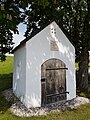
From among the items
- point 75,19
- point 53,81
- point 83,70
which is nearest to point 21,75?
point 53,81

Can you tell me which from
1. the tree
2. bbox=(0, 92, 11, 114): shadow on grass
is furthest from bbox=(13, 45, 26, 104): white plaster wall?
the tree

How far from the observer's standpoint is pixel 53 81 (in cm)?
1329

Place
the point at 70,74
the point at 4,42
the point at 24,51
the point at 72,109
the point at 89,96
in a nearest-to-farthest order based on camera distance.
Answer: the point at 72,109
the point at 24,51
the point at 70,74
the point at 89,96
the point at 4,42

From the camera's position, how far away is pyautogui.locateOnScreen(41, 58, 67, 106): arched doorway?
42.1ft

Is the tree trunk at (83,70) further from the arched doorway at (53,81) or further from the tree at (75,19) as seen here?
the arched doorway at (53,81)

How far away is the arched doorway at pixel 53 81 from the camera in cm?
1283

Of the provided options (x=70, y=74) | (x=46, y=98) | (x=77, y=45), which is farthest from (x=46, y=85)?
(x=77, y=45)

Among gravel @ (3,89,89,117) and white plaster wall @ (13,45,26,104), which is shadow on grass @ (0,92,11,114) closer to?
gravel @ (3,89,89,117)

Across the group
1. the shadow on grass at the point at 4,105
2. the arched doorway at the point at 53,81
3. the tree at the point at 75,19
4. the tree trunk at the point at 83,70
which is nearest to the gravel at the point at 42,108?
the shadow on grass at the point at 4,105

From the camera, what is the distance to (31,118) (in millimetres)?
10461

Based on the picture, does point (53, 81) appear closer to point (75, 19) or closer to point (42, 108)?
point (42, 108)

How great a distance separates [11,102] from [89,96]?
545 centimetres

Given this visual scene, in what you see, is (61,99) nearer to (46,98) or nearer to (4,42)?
(46,98)

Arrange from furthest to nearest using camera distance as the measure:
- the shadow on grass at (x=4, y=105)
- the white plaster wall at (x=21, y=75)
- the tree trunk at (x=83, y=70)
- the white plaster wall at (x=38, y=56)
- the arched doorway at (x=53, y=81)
Result: the tree trunk at (x=83, y=70)
the arched doorway at (x=53, y=81)
the white plaster wall at (x=21, y=75)
the white plaster wall at (x=38, y=56)
the shadow on grass at (x=4, y=105)
